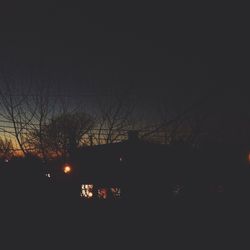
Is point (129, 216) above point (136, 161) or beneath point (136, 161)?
beneath

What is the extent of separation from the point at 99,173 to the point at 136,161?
24.3 ft

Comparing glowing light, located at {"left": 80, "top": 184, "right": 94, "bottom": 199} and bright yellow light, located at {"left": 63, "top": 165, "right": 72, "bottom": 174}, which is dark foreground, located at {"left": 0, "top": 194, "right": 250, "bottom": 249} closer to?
glowing light, located at {"left": 80, "top": 184, "right": 94, "bottom": 199}

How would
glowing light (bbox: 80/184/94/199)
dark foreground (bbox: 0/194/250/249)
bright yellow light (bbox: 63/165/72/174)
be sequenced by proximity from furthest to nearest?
bright yellow light (bbox: 63/165/72/174)
glowing light (bbox: 80/184/94/199)
dark foreground (bbox: 0/194/250/249)

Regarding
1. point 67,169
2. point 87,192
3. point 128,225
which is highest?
point 87,192

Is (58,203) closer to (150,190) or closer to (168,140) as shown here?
(150,190)

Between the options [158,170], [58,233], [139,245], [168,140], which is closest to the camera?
[139,245]

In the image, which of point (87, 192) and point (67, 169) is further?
point (87, 192)

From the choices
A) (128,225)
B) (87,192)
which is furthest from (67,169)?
(87,192)

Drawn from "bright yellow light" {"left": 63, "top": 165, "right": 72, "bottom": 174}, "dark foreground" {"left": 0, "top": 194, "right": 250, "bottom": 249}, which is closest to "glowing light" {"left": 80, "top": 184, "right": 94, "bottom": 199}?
"bright yellow light" {"left": 63, "top": 165, "right": 72, "bottom": 174}

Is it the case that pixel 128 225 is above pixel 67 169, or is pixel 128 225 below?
below

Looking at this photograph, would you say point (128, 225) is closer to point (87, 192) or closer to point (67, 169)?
point (67, 169)

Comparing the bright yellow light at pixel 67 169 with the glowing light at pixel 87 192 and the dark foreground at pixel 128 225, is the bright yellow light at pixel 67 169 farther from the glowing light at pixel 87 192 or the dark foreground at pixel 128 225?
the dark foreground at pixel 128 225

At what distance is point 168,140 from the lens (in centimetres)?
1576

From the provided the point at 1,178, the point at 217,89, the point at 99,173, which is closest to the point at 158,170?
the point at 217,89
